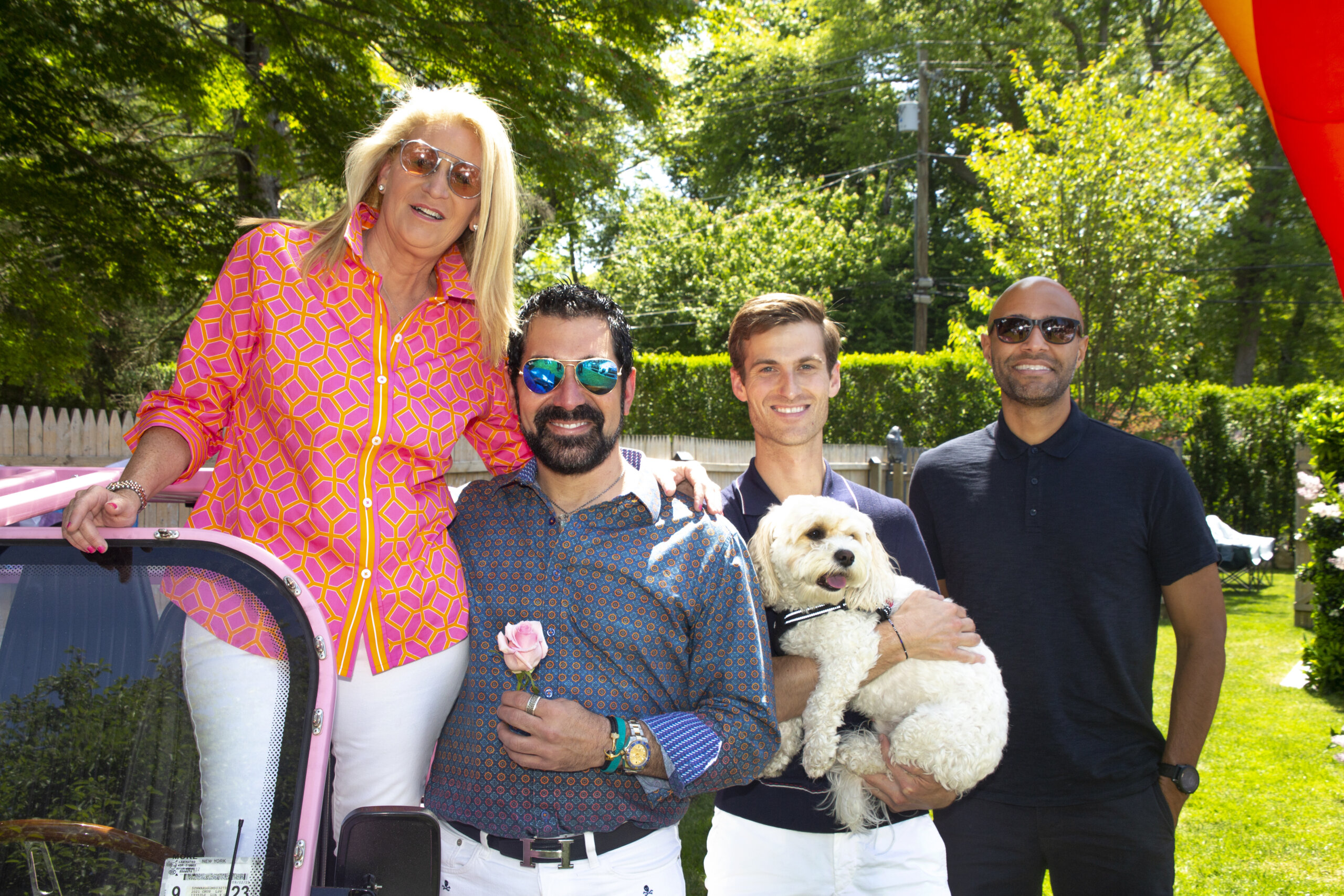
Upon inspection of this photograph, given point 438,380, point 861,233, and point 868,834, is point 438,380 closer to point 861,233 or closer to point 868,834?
point 868,834

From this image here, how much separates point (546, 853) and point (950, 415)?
17316 millimetres

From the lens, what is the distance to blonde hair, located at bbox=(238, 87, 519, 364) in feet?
7.86

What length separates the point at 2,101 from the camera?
5203mm

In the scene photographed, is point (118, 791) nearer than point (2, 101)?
Yes

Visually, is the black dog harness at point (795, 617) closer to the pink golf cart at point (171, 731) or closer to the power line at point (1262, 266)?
the pink golf cart at point (171, 731)

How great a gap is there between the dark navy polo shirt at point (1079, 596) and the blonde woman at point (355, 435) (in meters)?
1.35

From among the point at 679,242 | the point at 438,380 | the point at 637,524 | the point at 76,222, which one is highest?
the point at 679,242

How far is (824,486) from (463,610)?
1.28 meters

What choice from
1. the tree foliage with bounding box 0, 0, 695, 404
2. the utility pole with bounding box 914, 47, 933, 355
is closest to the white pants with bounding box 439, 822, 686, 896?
the tree foliage with bounding box 0, 0, 695, 404

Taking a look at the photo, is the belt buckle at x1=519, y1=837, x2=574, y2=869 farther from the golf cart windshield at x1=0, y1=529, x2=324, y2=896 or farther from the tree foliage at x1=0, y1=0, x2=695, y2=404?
the tree foliage at x1=0, y1=0, x2=695, y2=404

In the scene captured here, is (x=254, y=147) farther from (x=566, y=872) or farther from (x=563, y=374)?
(x=566, y=872)

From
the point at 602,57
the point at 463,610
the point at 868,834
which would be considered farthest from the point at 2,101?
the point at 868,834

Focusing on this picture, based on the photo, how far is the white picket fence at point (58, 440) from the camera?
6609 millimetres

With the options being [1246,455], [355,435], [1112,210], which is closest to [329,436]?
[355,435]
